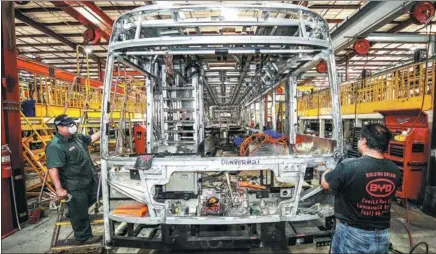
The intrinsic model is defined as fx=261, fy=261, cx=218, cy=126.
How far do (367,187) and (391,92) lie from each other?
7234mm

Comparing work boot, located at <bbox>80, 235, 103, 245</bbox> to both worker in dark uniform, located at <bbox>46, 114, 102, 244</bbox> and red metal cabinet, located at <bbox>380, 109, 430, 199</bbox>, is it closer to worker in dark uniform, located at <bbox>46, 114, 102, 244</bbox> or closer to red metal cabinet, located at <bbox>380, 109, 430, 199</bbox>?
worker in dark uniform, located at <bbox>46, 114, 102, 244</bbox>

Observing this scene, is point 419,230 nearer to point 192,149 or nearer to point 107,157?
point 192,149

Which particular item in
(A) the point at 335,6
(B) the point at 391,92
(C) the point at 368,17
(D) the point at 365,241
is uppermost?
(A) the point at 335,6

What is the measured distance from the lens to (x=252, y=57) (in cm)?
469

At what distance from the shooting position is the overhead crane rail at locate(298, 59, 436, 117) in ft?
21.0

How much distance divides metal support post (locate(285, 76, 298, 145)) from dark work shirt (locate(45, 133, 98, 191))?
11.9 ft

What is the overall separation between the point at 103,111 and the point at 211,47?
151cm

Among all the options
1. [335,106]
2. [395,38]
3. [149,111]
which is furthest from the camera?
[395,38]

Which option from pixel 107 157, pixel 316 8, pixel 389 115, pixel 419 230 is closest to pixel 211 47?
pixel 107 157

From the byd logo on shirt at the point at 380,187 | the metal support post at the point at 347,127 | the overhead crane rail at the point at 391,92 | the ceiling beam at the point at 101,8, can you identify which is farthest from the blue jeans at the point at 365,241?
the metal support post at the point at 347,127

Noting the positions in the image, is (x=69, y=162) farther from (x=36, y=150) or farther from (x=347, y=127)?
(x=347, y=127)

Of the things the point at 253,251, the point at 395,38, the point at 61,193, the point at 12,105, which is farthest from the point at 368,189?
the point at 395,38

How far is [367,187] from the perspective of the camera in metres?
2.11

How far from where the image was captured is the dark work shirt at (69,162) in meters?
3.35
